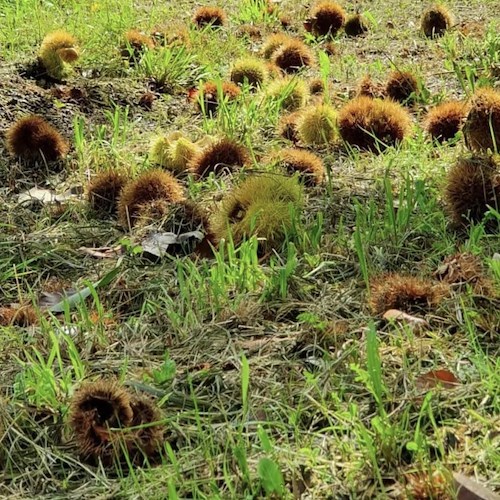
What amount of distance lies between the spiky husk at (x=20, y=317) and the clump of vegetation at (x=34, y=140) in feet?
4.13

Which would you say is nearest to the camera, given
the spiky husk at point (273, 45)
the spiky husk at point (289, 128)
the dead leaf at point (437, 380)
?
the dead leaf at point (437, 380)

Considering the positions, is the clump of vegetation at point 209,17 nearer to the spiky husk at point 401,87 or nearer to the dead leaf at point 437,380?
the spiky husk at point 401,87

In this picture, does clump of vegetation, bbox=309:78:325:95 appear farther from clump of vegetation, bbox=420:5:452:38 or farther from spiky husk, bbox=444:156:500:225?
spiky husk, bbox=444:156:500:225

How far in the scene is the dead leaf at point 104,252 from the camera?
2.71m

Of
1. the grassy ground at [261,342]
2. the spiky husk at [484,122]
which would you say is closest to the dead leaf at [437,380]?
the grassy ground at [261,342]

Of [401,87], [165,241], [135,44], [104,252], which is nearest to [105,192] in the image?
[104,252]

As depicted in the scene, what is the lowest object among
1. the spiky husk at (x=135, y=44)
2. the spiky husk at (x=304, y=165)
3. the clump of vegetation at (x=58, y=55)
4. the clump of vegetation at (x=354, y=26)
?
the clump of vegetation at (x=354, y=26)

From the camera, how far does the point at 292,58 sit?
464 cm

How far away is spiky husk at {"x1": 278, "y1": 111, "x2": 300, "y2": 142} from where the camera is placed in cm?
357

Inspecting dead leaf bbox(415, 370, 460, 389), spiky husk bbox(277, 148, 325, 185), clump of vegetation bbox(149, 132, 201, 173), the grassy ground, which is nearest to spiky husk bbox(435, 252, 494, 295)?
the grassy ground

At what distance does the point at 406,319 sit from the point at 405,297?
84 mm

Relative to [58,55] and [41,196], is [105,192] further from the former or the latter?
[58,55]

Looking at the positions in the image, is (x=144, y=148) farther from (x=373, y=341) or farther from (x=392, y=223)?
(x=373, y=341)

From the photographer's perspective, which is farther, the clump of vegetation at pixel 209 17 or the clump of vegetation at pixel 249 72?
the clump of vegetation at pixel 209 17
